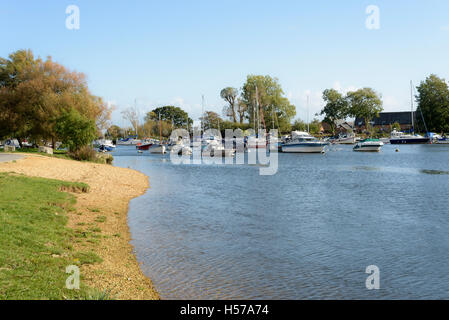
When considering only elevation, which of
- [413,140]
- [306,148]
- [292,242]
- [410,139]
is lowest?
[292,242]

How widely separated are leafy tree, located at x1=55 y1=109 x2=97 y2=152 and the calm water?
59.1 ft

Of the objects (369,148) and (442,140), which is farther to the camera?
(442,140)

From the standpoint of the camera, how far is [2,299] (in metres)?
6.61

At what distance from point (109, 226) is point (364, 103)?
13523 cm

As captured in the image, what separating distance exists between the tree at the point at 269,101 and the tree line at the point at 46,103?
2873 inches

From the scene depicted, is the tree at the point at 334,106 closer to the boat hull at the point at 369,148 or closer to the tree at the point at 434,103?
the tree at the point at 434,103

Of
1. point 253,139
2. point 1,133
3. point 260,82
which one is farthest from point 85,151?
point 260,82

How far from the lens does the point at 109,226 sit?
14.5 metres

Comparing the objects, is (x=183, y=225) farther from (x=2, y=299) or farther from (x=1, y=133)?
(x=1, y=133)

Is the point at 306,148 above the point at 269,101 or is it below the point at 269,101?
below

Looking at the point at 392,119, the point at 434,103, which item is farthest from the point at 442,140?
the point at 392,119

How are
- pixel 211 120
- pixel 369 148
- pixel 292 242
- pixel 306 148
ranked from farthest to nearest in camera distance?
1. pixel 211 120
2. pixel 369 148
3. pixel 306 148
4. pixel 292 242

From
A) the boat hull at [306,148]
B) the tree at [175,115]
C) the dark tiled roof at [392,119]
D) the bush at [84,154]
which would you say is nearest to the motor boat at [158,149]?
the boat hull at [306,148]

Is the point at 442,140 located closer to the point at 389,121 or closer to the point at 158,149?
the point at 389,121
